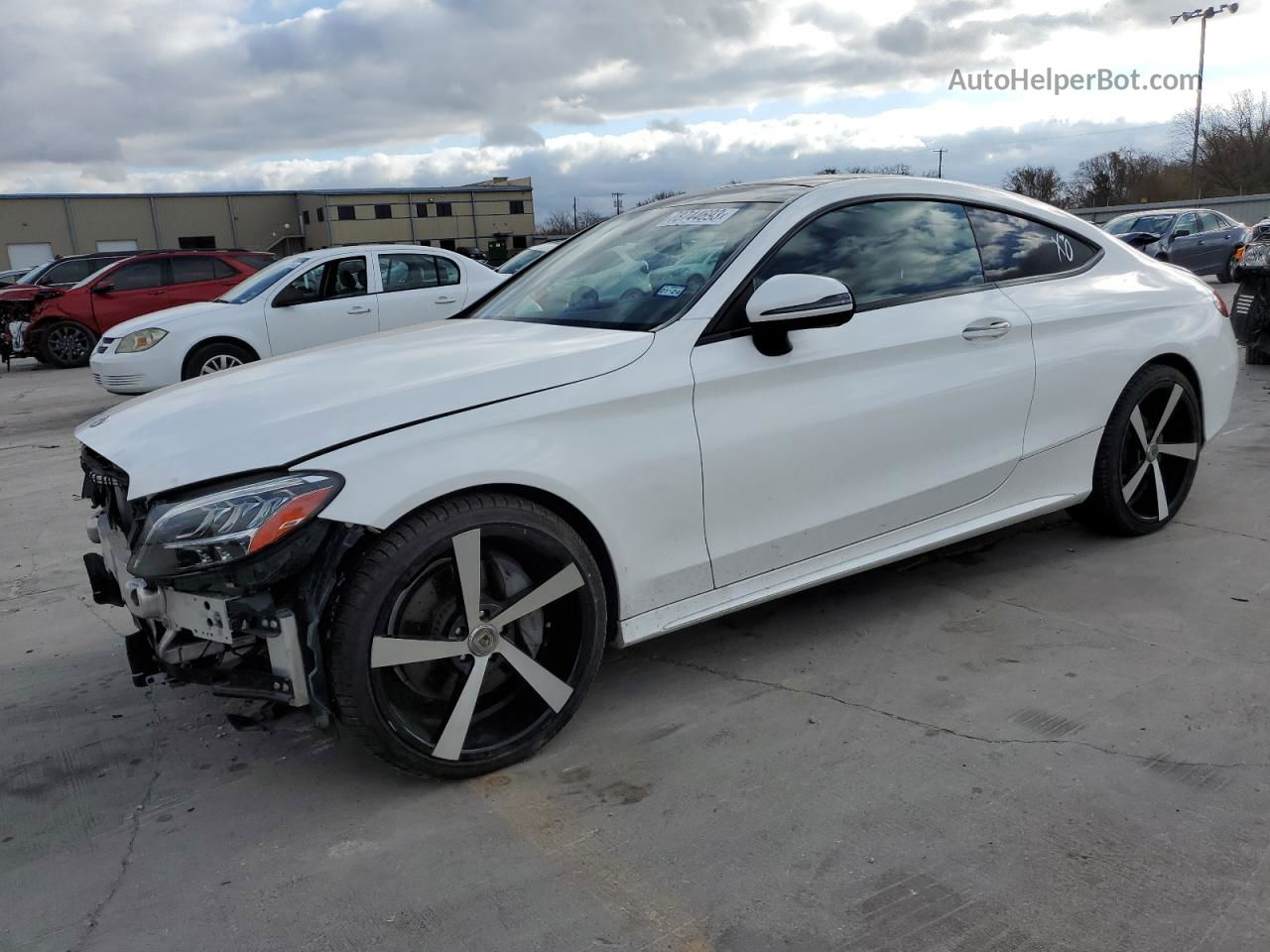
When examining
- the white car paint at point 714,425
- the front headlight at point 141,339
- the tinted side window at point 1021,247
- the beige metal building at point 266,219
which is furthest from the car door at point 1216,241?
the beige metal building at point 266,219

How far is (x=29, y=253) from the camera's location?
177ft

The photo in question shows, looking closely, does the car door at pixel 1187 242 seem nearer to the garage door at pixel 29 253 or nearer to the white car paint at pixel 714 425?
the white car paint at pixel 714 425

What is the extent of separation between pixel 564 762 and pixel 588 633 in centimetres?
39

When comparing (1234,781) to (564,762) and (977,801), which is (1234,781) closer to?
(977,801)

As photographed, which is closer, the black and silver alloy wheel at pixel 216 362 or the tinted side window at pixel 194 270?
the black and silver alloy wheel at pixel 216 362

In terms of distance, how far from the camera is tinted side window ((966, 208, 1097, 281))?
13.2ft

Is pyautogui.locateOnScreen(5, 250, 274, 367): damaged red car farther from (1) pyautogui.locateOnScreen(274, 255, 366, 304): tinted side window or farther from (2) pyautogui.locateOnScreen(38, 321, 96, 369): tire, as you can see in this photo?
(1) pyautogui.locateOnScreen(274, 255, 366, 304): tinted side window

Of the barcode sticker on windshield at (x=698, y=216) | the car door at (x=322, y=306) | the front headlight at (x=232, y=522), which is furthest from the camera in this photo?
the car door at (x=322, y=306)

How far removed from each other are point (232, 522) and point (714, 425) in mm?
1411

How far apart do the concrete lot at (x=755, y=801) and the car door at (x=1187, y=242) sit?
56.8 ft

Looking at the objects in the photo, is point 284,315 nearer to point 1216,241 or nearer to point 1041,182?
point 1216,241

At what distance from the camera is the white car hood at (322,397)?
2.66 meters

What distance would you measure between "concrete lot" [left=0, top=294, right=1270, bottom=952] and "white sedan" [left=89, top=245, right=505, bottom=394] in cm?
625

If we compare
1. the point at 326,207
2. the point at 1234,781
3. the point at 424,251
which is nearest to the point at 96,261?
the point at 424,251
